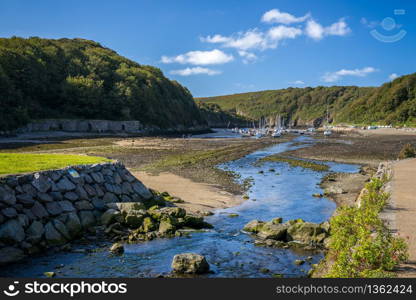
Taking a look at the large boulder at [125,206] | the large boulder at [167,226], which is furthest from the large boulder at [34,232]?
the large boulder at [167,226]

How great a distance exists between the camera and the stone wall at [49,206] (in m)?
13.8

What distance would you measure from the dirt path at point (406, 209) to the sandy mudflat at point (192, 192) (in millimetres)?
9119

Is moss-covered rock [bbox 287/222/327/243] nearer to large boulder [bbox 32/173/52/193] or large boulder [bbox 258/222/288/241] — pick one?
large boulder [bbox 258/222/288/241]

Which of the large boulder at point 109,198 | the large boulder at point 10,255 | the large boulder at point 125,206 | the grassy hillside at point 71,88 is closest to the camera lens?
the large boulder at point 10,255

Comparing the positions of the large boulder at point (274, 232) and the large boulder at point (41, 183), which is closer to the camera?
the large boulder at point (274, 232)

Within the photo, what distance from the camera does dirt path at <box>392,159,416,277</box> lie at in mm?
9403

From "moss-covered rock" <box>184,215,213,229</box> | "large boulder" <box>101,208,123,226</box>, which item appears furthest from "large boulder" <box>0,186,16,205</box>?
"moss-covered rock" <box>184,215,213,229</box>

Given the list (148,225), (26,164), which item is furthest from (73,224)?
(26,164)

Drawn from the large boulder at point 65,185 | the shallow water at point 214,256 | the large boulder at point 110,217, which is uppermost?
the large boulder at point 65,185

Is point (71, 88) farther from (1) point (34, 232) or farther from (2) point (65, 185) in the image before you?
(1) point (34, 232)

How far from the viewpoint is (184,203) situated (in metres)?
22.3

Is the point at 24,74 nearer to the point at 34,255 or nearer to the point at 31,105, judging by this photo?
the point at 31,105

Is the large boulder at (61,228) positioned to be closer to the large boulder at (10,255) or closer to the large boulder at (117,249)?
the large boulder at (10,255)

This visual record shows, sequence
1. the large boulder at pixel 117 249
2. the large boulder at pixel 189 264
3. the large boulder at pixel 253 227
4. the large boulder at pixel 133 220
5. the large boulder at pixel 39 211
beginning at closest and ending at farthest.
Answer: the large boulder at pixel 189 264 → the large boulder at pixel 117 249 → the large boulder at pixel 39 211 → the large boulder at pixel 253 227 → the large boulder at pixel 133 220
